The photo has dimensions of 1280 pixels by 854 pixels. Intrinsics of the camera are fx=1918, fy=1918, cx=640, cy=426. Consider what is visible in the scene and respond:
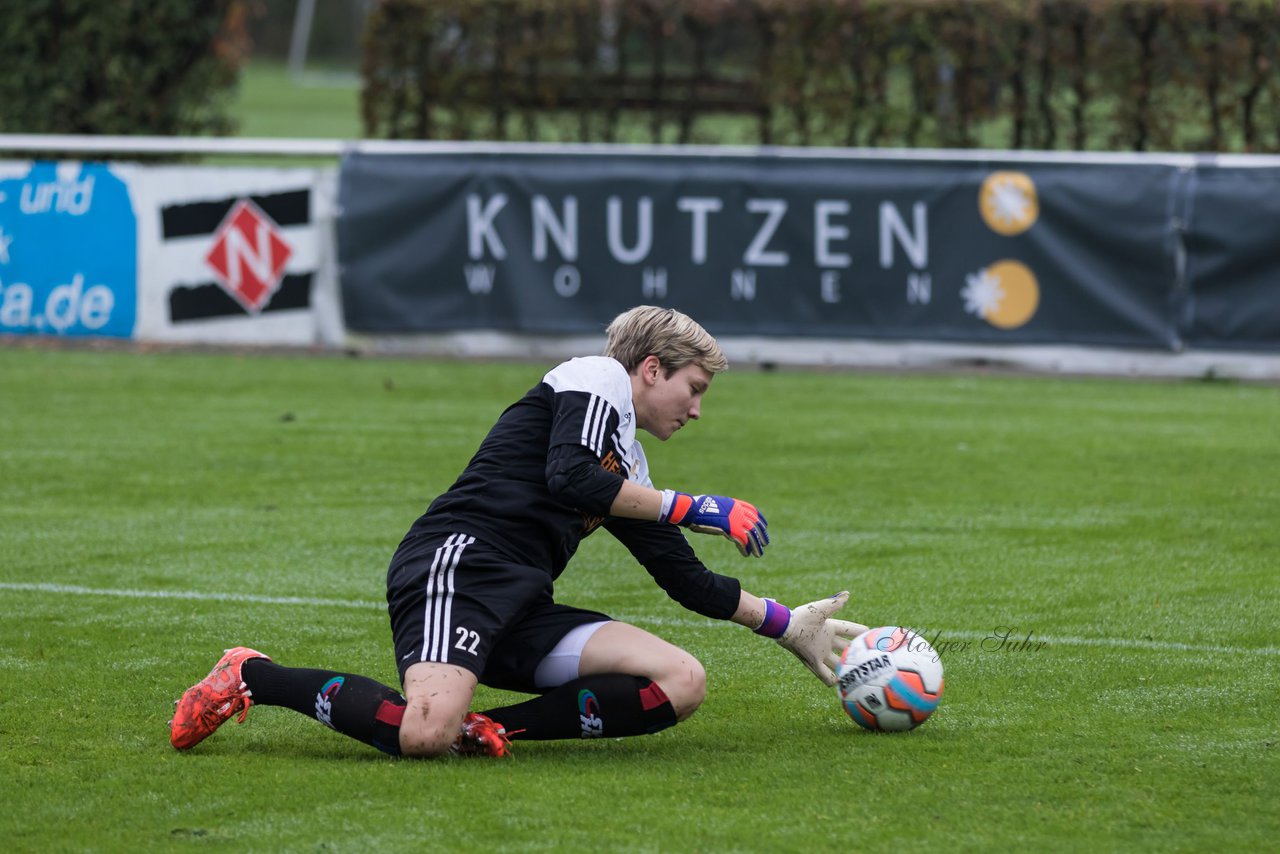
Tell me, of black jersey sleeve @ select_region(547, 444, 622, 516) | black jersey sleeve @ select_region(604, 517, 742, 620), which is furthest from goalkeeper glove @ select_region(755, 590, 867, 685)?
black jersey sleeve @ select_region(547, 444, 622, 516)

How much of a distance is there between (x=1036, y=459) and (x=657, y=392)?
18.3 ft

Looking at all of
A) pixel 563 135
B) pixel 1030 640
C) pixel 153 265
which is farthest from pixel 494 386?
pixel 1030 640

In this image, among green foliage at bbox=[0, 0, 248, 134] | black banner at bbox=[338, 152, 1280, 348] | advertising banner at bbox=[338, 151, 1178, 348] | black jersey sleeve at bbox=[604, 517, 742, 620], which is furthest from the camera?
green foliage at bbox=[0, 0, 248, 134]

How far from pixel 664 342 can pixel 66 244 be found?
11.1 metres

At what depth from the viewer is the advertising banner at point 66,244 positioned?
15.2 metres

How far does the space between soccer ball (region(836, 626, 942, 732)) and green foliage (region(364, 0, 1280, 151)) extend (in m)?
13.0

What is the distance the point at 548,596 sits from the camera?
521 centimetres

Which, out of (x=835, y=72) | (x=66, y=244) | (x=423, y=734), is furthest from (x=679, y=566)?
(x=835, y=72)

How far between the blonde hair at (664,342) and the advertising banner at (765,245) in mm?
9263

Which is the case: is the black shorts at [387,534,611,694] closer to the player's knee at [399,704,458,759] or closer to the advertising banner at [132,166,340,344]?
the player's knee at [399,704,458,759]

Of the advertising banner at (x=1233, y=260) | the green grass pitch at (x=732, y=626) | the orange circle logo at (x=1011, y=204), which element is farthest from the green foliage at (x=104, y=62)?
the advertising banner at (x=1233, y=260)

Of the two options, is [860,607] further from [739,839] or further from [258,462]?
[258,462]

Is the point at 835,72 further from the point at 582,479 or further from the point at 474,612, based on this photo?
the point at 474,612

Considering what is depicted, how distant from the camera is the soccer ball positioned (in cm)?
511
